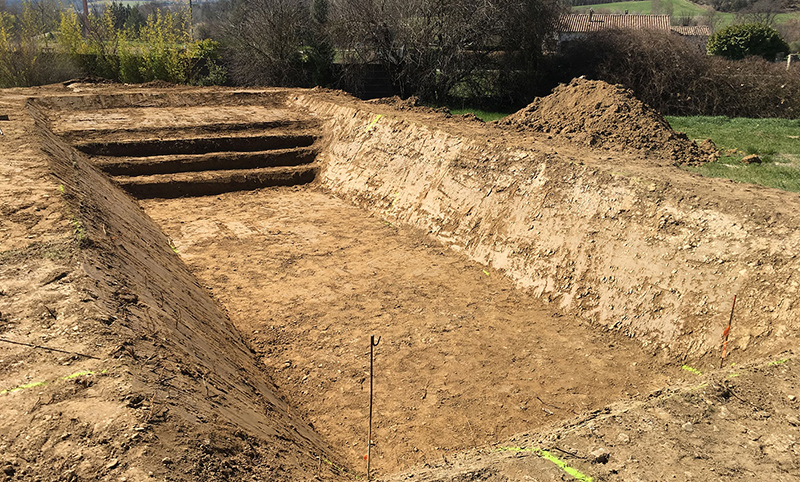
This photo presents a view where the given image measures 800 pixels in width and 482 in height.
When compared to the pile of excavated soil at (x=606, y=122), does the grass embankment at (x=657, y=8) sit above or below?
above

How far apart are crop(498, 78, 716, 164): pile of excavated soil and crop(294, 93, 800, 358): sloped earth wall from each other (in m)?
2.11

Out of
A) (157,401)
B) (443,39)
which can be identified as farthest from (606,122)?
(443,39)

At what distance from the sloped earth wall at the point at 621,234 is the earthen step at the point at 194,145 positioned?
169 inches

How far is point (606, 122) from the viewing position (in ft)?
35.9

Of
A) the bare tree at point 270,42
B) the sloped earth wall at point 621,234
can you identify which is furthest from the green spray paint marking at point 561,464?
the bare tree at point 270,42

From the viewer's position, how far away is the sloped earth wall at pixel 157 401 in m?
2.87

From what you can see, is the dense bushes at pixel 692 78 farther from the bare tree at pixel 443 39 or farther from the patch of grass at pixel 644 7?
the patch of grass at pixel 644 7

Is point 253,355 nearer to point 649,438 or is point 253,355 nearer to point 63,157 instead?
point 649,438

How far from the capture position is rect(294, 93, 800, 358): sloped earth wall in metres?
5.49

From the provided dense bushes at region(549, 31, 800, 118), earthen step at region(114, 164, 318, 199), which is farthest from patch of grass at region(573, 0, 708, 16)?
earthen step at region(114, 164, 318, 199)

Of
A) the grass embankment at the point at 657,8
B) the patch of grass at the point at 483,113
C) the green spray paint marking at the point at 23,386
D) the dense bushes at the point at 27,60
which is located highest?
the grass embankment at the point at 657,8

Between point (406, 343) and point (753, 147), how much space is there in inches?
322

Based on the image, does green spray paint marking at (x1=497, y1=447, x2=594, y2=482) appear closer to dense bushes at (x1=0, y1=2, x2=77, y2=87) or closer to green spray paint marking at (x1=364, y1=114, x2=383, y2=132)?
green spray paint marking at (x1=364, y1=114, x2=383, y2=132)

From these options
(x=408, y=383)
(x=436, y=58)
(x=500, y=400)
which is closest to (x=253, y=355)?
(x=408, y=383)
